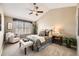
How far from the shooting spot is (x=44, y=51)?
1.67 m

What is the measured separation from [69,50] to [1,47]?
4.36 ft

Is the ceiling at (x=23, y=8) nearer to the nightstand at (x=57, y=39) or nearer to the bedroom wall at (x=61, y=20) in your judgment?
the bedroom wall at (x=61, y=20)

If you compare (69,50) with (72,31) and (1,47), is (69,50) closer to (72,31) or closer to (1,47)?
(72,31)

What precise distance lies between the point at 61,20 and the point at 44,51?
0.71 metres

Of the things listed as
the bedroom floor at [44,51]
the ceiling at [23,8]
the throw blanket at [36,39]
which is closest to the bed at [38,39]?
the throw blanket at [36,39]

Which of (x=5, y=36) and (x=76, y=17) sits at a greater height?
(x=76, y=17)

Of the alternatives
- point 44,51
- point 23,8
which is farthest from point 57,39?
point 23,8

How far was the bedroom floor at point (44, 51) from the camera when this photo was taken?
1.63m

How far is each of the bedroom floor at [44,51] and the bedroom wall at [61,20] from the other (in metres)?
0.33

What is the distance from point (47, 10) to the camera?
167 cm

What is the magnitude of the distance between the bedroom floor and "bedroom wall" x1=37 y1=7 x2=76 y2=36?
334 mm

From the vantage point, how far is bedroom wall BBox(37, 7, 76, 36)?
1.62 m

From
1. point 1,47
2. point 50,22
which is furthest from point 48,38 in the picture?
point 1,47

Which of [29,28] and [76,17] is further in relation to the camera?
[29,28]
